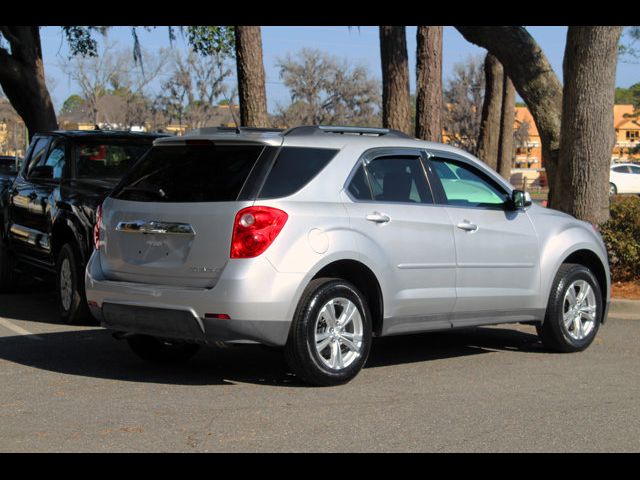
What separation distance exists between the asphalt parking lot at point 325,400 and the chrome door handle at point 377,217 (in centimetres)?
116

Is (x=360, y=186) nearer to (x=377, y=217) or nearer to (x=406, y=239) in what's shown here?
(x=377, y=217)

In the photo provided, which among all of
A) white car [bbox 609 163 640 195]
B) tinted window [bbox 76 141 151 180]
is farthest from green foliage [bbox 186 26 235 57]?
white car [bbox 609 163 640 195]

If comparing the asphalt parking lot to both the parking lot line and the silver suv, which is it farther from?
the silver suv

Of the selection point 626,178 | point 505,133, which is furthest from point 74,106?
point 505,133

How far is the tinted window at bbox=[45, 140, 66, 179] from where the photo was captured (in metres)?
11.1

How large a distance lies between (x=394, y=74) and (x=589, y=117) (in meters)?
9.18

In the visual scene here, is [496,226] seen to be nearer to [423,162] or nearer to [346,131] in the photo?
[423,162]
